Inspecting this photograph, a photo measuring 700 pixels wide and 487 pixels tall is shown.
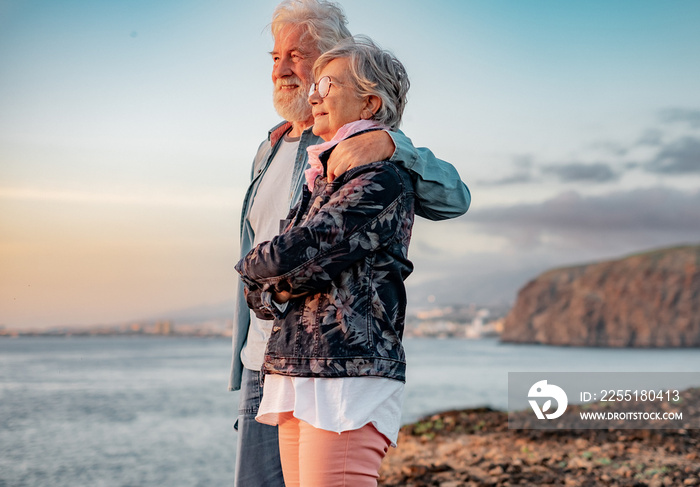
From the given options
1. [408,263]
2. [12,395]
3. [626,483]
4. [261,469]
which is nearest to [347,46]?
[408,263]

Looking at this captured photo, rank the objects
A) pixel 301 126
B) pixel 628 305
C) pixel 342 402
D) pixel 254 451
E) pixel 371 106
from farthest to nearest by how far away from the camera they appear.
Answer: pixel 628 305 < pixel 301 126 < pixel 254 451 < pixel 371 106 < pixel 342 402

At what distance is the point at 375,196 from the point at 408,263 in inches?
7.9

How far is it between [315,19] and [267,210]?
725 millimetres

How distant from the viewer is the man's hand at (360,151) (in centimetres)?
168

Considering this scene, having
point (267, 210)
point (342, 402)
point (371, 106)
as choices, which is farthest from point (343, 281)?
point (267, 210)

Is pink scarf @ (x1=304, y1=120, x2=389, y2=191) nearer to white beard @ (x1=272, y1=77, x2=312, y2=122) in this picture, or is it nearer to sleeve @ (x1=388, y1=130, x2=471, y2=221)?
sleeve @ (x1=388, y1=130, x2=471, y2=221)

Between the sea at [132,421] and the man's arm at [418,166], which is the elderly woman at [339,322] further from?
the sea at [132,421]

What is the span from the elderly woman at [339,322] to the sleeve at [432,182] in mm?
49

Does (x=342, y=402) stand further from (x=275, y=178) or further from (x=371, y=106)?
(x=275, y=178)

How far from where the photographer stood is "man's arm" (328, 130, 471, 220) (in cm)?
169

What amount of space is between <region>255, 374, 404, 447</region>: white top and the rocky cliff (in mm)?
77412

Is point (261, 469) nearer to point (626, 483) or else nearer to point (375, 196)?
point (375, 196)

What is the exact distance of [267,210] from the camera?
2.42 m

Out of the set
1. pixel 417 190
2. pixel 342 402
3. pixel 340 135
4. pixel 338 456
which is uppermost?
pixel 340 135
